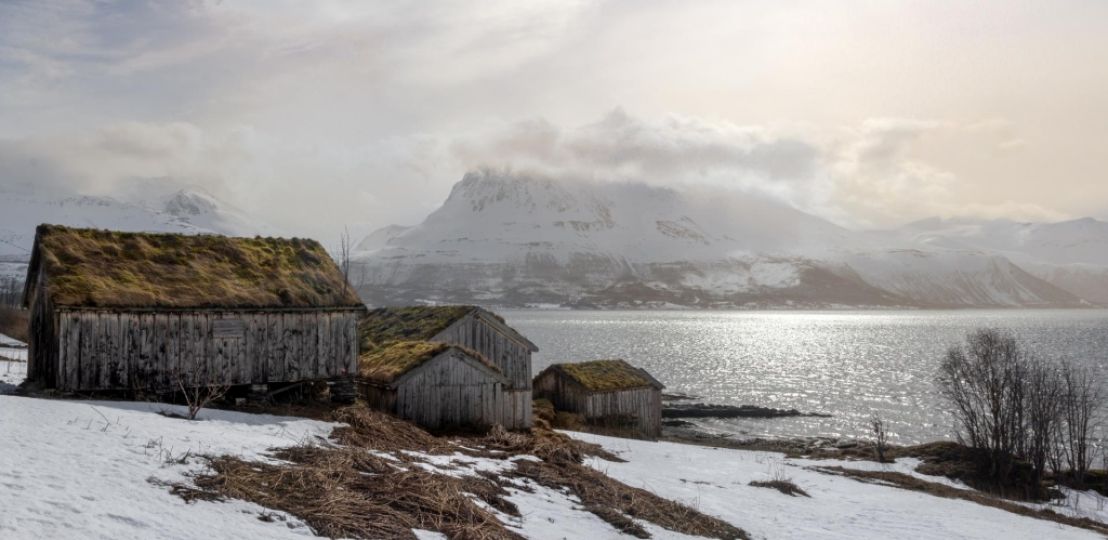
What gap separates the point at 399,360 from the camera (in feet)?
95.7

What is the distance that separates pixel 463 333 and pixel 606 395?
1122 centimetres

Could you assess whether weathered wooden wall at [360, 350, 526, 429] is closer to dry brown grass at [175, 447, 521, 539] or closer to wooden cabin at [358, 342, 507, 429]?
wooden cabin at [358, 342, 507, 429]

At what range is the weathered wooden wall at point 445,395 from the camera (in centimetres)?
2770

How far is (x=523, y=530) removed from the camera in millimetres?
13875

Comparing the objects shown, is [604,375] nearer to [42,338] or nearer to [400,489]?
[42,338]

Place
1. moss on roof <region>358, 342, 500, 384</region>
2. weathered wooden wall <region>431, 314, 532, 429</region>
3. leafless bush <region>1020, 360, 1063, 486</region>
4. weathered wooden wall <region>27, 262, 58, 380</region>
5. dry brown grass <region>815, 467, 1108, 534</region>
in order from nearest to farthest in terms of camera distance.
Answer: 1. weathered wooden wall <region>27, 262, 58, 380</region>
2. moss on roof <region>358, 342, 500, 384</region>
3. dry brown grass <region>815, 467, 1108, 534</region>
4. leafless bush <region>1020, 360, 1063, 486</region>
5. weathered wooden wall <region>431, 314, 532, 429</region>

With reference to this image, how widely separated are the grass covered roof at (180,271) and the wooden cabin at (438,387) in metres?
3.05

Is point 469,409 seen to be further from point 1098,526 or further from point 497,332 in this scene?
point 1098,526

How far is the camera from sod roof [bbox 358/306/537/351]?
37875 mm

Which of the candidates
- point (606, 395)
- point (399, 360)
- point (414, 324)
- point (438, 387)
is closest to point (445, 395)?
point (438, 387)

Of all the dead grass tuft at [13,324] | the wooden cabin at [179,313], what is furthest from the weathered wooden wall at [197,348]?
the dead grass tuft at [13,324]

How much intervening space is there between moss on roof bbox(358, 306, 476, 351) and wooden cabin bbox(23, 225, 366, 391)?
8088 millimetres

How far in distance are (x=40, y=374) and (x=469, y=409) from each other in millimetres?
14562

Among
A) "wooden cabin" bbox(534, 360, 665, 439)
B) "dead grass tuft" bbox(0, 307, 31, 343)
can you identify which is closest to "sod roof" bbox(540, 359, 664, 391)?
"wooden cabin" bbox(534, 360, 665, 439)
